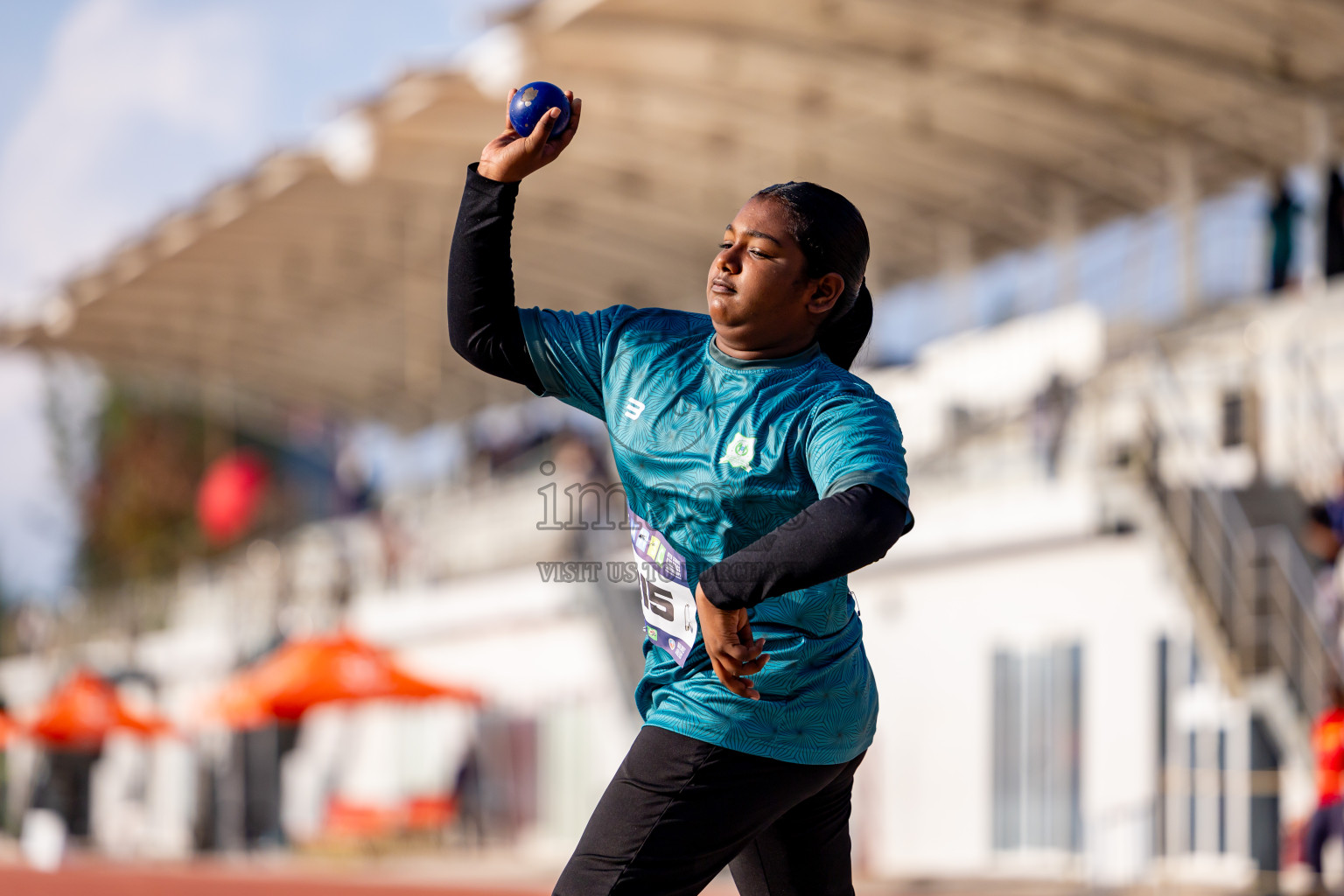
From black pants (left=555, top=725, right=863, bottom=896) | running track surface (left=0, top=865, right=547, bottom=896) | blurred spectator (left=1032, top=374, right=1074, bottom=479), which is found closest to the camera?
black pants (left=555, top=725, right=863, bottom=896)

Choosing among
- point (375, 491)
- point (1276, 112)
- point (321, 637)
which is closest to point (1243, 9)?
point (1276, 112)

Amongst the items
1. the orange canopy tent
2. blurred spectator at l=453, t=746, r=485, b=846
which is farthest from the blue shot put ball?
blurred spectator at l=453, t=746, r=485, b=846

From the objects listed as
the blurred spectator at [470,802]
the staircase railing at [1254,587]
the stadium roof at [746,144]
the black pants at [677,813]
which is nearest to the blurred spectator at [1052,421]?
the staircase railing at [1254,587]

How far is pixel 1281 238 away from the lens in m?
18.6

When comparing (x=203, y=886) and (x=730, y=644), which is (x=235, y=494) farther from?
(x=730, y=644)

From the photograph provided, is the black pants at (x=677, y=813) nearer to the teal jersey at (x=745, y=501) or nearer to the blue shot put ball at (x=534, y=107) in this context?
the teal jersey at (x=745, y=501)

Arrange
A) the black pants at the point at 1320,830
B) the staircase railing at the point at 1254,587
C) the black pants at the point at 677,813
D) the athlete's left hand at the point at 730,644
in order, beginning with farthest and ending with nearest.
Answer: the staircase railing at the point at 1254,587, the black pants at the point at 1320,830, the black pants at the point at 677,813, the athlete's left hand at the point at 730,644

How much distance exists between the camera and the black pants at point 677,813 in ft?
10.5

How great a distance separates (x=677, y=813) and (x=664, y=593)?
15.2 inches

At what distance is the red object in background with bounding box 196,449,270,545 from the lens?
1476 inches

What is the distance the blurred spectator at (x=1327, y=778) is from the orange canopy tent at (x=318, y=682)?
462 inches

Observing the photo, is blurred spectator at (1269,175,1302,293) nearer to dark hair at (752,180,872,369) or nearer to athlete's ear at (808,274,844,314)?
dark hair at (752,180,872,369)

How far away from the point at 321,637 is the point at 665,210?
26.9 feet

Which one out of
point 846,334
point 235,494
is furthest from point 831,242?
point 235,494
